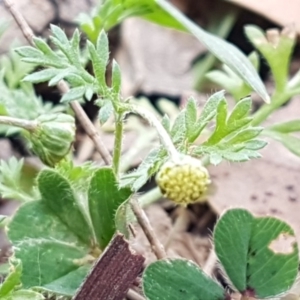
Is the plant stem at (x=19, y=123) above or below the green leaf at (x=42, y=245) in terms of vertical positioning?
above

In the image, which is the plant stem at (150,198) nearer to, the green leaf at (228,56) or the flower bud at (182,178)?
the green leaf at (228,56)

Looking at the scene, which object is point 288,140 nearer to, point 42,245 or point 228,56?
point 228,56

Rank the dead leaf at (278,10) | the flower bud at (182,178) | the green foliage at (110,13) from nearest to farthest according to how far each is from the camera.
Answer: the flower bud at (182,178) → the green foliage at (110,13) → the dead leaf at (278,10)

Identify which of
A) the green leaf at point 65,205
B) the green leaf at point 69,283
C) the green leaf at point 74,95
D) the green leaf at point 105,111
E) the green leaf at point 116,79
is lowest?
the green leaf at point 69,283

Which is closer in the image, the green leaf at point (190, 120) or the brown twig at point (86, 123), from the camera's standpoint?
the green leaf at point (190, 120)

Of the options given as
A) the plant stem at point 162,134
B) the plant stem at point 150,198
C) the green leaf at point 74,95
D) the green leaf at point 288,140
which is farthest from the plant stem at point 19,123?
the green leaf at point 288,140

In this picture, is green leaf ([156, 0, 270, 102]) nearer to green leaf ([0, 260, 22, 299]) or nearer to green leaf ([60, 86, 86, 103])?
green leaf ([60, 86, 86, 103])

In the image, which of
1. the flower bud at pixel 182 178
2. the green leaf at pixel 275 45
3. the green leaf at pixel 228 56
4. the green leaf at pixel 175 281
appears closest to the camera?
the flower bud at pixel 182 178

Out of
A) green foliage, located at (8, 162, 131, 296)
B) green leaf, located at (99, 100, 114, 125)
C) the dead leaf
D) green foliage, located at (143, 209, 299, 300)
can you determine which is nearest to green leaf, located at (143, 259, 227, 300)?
green foliage, located at (143, 209, 299, 300)
